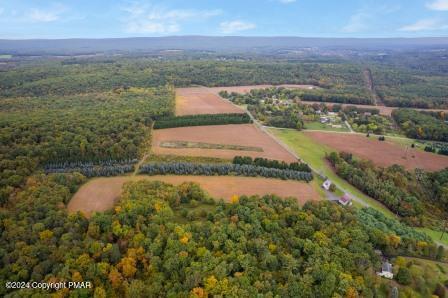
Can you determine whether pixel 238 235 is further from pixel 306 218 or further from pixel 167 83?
pixel 167 83

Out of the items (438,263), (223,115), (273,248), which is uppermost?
(223,115)

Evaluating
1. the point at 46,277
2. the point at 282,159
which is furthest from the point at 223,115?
the point at 46,277

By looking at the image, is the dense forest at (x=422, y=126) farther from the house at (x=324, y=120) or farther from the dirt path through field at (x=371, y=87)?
the dirt path through field at (x=371, y=87)

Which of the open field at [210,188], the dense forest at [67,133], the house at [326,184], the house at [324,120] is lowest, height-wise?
the house at [326,184]

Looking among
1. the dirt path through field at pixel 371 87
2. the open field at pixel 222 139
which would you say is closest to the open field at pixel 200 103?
the open field at pixel 222 139

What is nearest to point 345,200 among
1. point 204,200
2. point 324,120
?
point 204,200

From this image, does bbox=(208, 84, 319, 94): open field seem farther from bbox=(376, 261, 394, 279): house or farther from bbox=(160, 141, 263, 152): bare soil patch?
bbox=(376, 261, 394, 279): house
